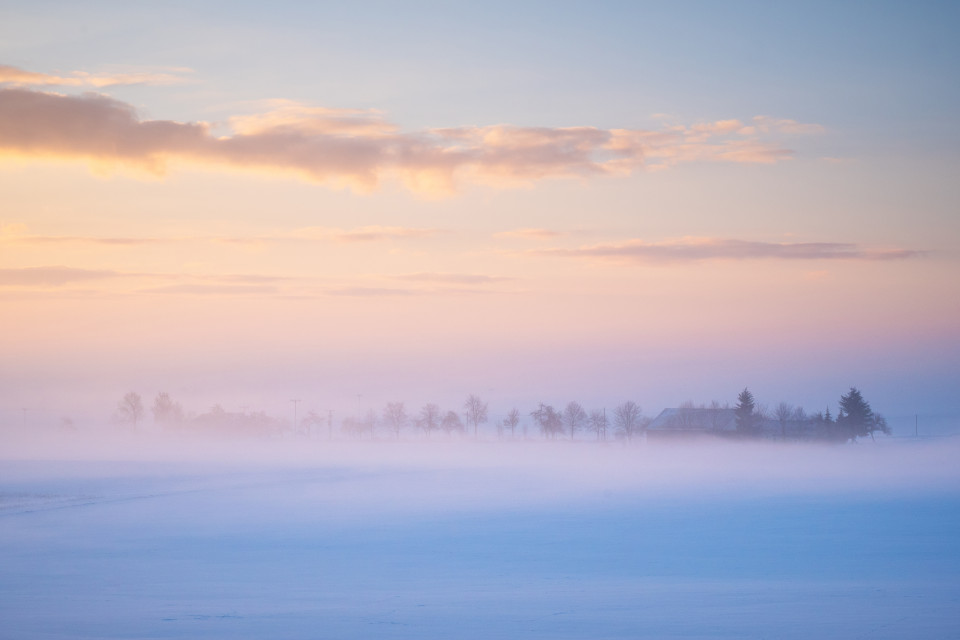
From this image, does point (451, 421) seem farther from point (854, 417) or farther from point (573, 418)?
point (854, 417)

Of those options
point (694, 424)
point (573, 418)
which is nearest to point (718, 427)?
point (694, 424)

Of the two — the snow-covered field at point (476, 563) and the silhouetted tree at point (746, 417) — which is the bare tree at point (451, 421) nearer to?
the silhouetted tree at point (746, 417)

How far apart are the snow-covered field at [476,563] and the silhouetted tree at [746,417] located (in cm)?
6146

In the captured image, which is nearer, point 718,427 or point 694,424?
point 718,427

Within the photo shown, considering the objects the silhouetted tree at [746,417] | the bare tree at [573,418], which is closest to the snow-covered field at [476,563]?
the silhouetted tree at [746,417]

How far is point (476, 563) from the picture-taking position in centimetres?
2597

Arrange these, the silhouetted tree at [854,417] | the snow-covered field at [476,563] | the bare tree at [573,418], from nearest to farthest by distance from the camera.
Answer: the snow-covered field at [476,563] → the silhouetted tree at [854,417] → the bare tree at [573,418]

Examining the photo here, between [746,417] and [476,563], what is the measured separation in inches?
3849

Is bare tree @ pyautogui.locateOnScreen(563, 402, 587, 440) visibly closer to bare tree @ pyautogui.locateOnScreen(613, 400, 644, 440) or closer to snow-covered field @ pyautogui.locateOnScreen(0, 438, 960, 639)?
bare tree @ pyautogui.locateOnScreen(613, 400, 644, 440)

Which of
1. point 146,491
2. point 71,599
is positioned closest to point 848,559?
point 71,599

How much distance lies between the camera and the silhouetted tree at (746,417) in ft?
381

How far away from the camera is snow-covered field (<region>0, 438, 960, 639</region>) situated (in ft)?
59.7

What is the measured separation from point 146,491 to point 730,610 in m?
41.9

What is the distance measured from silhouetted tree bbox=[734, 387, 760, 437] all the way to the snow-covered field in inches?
2420
